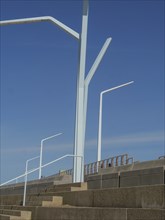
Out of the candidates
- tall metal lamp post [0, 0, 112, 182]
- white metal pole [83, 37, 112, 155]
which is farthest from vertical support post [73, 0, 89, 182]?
white metal pole [83, 37, 112, 155]

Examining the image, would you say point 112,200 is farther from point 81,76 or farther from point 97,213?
point 81,76

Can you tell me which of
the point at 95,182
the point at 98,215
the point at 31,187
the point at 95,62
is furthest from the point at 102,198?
the point at 95,62

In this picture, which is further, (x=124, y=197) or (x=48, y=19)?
(x=48, y=19)

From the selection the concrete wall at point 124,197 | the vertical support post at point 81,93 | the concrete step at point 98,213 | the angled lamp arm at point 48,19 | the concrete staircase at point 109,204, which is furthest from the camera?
the angled lamp arm at point 48,19

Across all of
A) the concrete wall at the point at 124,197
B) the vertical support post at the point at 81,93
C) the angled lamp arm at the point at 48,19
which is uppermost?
the angled lamp arm at the point at 48,19

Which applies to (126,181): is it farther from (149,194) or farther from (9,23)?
(9,23)

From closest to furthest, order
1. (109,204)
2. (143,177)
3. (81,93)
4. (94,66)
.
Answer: (109,204)
(143,177)
(81,93)
(94,66)

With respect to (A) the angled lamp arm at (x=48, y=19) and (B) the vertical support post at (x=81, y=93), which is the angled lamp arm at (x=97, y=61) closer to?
(B) the vertical support post at (x=81, y=93)

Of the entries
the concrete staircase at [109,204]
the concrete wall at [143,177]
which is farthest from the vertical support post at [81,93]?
the concrete wall at [143,177]

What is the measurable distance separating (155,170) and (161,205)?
210 centimetres

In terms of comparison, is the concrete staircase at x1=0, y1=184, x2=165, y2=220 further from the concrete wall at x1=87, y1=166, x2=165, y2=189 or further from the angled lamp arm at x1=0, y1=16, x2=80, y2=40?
the angled lamp arm at x1=0, y1=16, x2=80, y2=40

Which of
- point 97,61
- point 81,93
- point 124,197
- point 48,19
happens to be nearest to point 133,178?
point 124,197

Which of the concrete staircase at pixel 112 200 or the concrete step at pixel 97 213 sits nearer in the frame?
the concrete step at pixel 97 213

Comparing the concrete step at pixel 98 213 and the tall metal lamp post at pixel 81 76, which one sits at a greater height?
the tall metal lamp post at pixel 81 76
